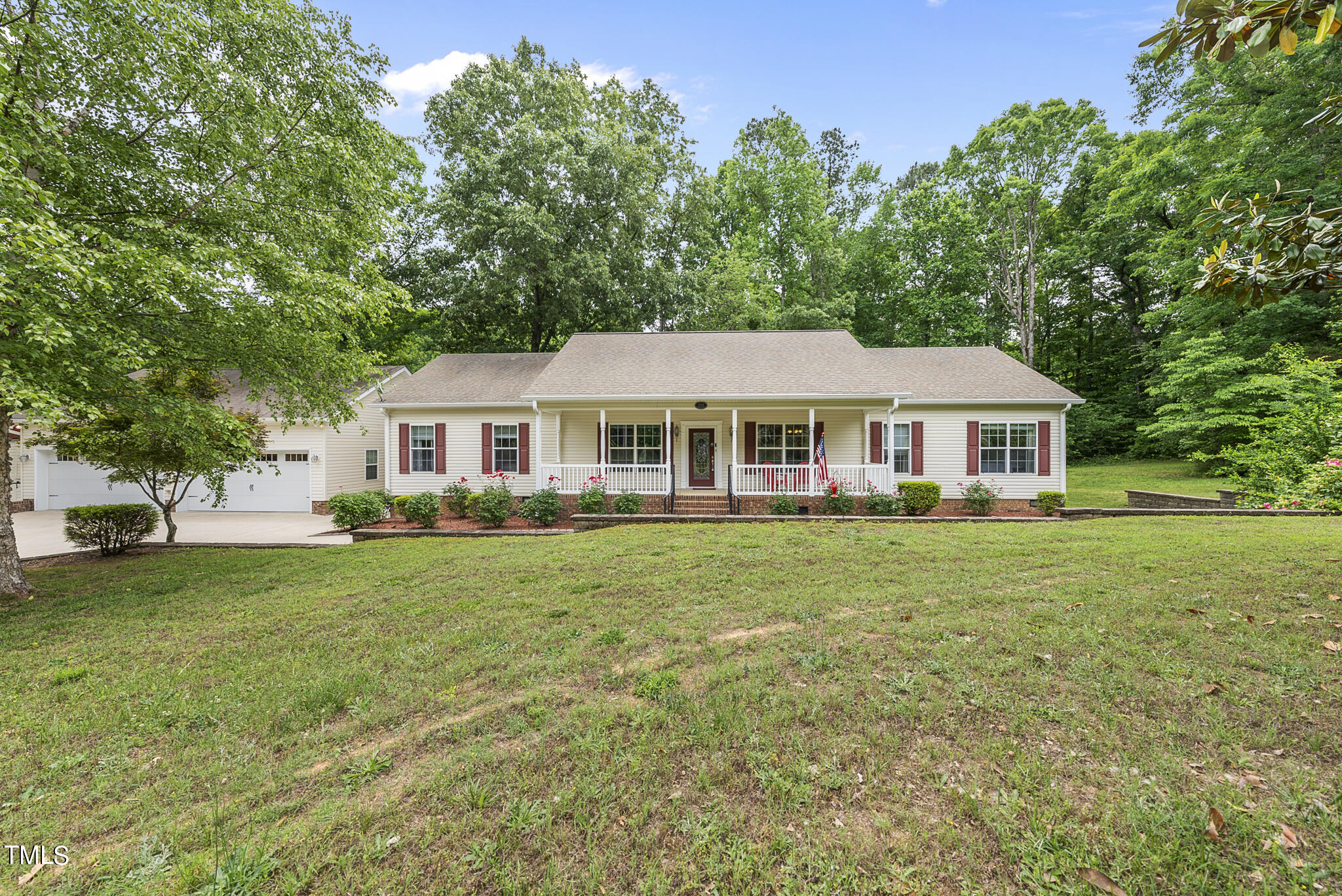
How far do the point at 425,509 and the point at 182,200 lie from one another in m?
7.05

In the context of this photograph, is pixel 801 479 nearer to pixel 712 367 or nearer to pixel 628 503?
pixel 712 367

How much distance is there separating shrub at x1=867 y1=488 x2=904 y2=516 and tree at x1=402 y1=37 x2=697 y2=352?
38.6 ft

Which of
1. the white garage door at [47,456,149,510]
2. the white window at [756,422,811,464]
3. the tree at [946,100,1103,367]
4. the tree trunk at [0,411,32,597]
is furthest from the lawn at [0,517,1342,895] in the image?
the tree at [946,100,1103,367]

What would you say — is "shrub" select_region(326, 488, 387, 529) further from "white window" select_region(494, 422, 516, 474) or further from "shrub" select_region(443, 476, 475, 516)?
"white window" select_region(494, 422, 516, 474)

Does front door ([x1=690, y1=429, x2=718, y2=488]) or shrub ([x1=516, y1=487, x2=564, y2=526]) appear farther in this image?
front door ([x1=690, y1=429, x2=718, y2=488])

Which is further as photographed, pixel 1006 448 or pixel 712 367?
pixel 712 367

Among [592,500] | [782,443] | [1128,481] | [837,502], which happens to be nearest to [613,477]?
[592,500]

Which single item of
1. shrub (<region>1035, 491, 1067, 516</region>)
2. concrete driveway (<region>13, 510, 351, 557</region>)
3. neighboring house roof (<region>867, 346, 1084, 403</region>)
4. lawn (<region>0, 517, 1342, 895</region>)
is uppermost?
neighboring house roof (<region>867, 346, 1084, 403</region>)

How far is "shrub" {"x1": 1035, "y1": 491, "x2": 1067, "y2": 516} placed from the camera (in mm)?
12211

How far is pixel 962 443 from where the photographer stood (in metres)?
13.8

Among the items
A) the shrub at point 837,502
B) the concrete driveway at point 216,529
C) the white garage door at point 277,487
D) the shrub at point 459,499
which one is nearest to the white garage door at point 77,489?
the concrete driveway at point 216,529

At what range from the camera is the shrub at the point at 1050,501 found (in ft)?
40.1

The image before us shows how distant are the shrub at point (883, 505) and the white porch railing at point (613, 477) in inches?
187

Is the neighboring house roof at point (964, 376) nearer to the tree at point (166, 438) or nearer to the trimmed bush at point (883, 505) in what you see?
the trimmed bush at point (883, 505)
